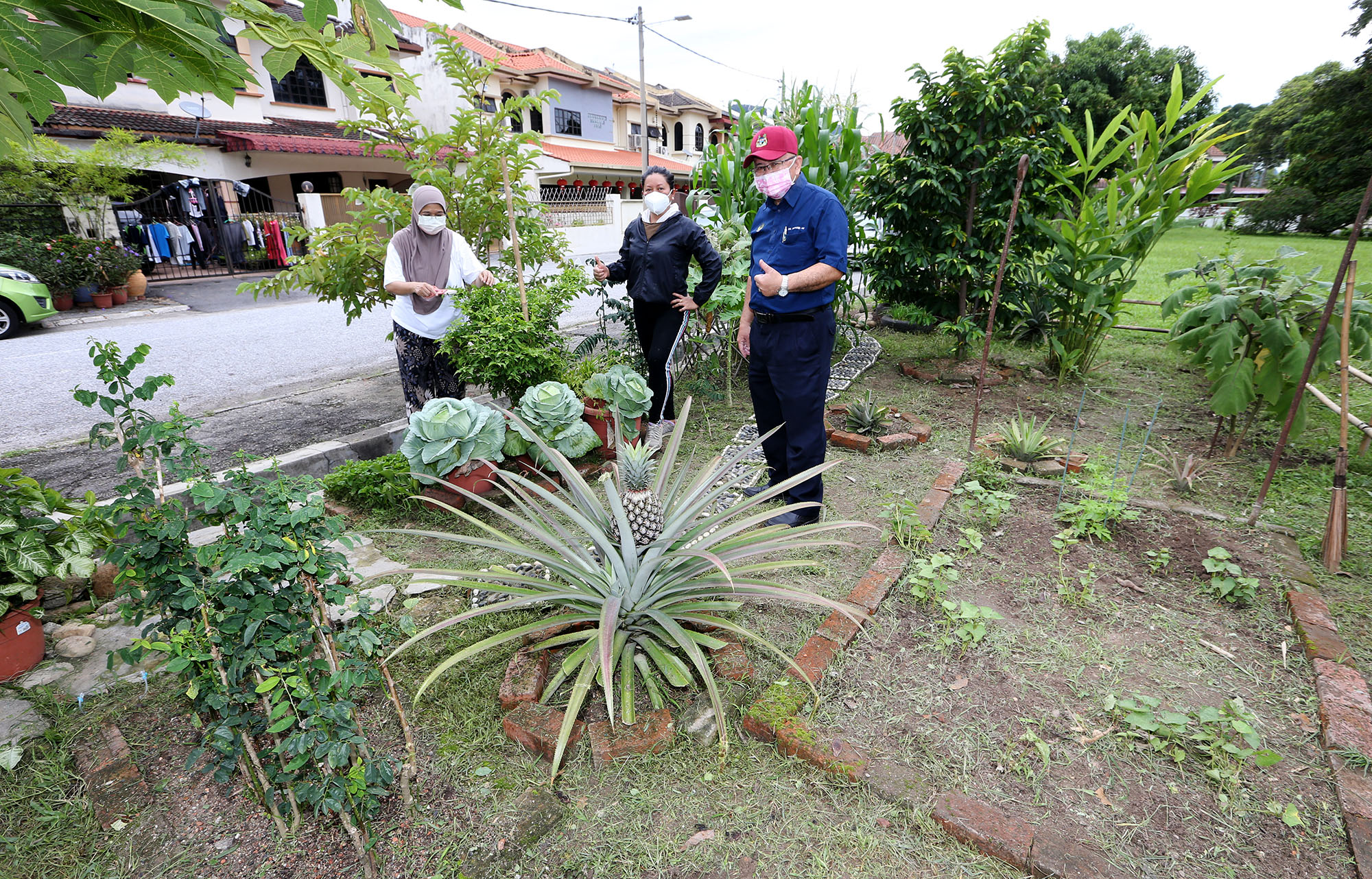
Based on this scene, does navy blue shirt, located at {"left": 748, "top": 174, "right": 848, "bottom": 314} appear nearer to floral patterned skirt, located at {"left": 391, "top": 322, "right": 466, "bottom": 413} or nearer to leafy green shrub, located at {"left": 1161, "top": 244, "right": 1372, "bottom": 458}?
floral patterned skirt, located at {"left": 391, "top": 322, "right": 466, "bottom": 413}

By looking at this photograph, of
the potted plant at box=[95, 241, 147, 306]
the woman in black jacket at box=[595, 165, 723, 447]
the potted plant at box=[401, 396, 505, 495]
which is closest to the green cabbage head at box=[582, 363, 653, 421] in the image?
the woman in black jacket at box=[595, 165, 723, 447]

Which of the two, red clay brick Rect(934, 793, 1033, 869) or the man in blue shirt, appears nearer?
red clay brick Rect(934, 793, 1033, 869)

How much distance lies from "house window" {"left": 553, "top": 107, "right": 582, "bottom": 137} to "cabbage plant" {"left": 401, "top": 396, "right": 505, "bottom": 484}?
23.5m

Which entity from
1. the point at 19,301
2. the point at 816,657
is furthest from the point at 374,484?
the point at 19,301

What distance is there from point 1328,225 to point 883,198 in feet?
70.9

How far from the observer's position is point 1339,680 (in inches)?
81.0

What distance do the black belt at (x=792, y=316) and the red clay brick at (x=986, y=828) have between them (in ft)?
6.72

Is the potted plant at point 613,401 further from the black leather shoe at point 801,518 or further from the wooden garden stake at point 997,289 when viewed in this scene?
the wooden garden stake at point 997,289

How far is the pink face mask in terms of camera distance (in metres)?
2.99

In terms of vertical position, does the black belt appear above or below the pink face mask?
below

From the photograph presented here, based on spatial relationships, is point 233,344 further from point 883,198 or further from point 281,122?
point 281,122

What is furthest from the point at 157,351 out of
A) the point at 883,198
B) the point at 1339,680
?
the point at 1339,680

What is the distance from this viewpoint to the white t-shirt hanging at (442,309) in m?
3.87

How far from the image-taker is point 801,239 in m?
3.01
